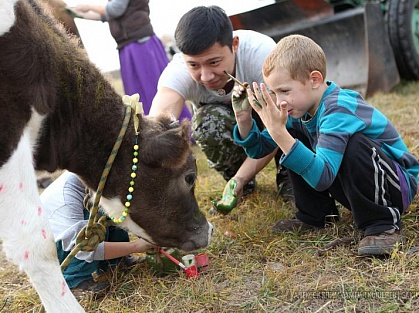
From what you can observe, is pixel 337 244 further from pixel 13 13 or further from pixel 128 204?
pixel 13 13

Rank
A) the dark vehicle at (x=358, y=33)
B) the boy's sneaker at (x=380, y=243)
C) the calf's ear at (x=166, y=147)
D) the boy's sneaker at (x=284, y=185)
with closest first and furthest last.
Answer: the calf's ear at (x=166, y=147), the boy's sneaker at (x=380, y=243), the boy's sneaker at (x=284, y=185), the dark vehicle at (x=358, y=33)

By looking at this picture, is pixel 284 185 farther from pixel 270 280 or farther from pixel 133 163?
pixel 133 163

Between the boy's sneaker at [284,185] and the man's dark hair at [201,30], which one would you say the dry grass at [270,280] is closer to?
the boy's sneaker at [284,185]

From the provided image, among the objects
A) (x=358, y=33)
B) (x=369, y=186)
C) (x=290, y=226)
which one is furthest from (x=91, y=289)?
(x=358, y=33)

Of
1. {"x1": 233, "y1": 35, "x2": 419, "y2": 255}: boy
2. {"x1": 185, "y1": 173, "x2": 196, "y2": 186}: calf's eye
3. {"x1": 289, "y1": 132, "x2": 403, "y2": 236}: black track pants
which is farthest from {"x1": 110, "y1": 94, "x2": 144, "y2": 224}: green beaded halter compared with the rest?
{"x1": 289, "y1": 132, "x2": 403, "y2": 236}: black track pants

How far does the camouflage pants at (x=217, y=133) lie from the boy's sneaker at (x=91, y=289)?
→ 1391 mm

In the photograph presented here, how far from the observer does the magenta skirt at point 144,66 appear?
20.8 feet

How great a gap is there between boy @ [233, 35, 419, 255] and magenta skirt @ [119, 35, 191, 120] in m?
3.35

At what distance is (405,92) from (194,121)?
4.01m

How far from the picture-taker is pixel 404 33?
24.1ft

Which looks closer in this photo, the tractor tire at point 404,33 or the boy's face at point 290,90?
the boy's face at point 290,90

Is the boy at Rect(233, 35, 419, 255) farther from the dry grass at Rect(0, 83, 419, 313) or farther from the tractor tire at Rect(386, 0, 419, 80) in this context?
the tractor tire at Rect(386, 0, 419, 80)

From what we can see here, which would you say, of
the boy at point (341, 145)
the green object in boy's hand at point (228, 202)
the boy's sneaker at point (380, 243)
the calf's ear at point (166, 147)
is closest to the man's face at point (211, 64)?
the boy at point (341, 145)

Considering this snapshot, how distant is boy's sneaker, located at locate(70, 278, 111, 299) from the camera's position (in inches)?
123
